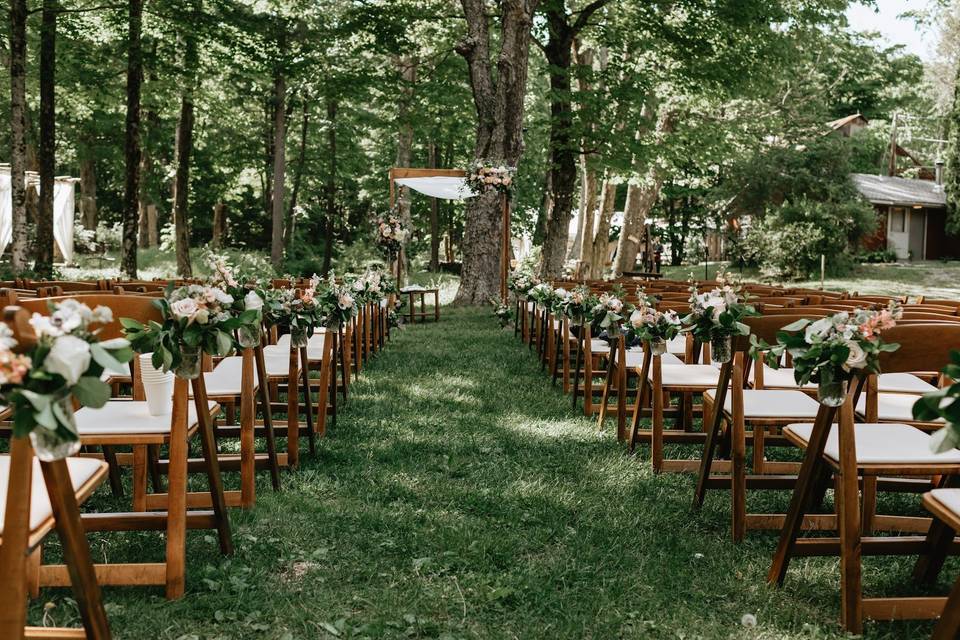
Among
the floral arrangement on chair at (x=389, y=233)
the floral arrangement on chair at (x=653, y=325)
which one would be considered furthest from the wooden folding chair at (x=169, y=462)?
the floral arrangement on chair at (x=389, y=233)

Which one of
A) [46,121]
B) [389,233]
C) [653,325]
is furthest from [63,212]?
[653,325]

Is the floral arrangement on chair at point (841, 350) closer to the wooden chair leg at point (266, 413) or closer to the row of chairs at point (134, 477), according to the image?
the row of chairs at point (134, 477)

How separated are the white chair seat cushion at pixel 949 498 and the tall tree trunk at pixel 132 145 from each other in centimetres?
1355

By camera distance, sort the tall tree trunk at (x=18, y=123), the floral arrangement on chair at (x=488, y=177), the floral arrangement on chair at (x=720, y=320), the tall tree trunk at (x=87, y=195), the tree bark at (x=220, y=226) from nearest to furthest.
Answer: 1. the floral arrangement on chair at (x=720, y=320)
2. the tall tree trunk at (x=18, y=123)
3. the floral arrangement on chair at (x=488, y=177)
4. the tree bark at (x=220, y=226)
5. the tall tree trunk at (x=87, y=195)

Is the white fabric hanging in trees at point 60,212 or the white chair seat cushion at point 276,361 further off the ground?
the white fabric hanging in trees at point 60,212

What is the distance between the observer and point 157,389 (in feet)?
10.9

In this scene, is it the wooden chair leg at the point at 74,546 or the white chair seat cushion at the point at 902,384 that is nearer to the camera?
the wooden chair leg at the point at 74,546

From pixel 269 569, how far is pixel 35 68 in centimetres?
1836

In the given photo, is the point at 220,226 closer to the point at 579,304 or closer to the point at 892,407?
the point at 579,304

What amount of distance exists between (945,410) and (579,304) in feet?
15.0

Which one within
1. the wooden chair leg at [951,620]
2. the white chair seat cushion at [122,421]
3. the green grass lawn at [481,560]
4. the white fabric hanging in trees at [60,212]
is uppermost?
the white fabric hanging in trees at [60,212]

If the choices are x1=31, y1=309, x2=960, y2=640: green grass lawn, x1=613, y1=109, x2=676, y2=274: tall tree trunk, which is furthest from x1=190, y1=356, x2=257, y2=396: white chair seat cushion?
x1=613, y1=109, x2=676, y2=274: tall tree trunk

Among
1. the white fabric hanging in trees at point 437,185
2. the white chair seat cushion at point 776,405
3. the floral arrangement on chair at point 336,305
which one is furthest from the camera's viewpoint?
the white fabric hanging in trees at point 437,185

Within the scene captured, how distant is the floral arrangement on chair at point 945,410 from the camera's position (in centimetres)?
196
